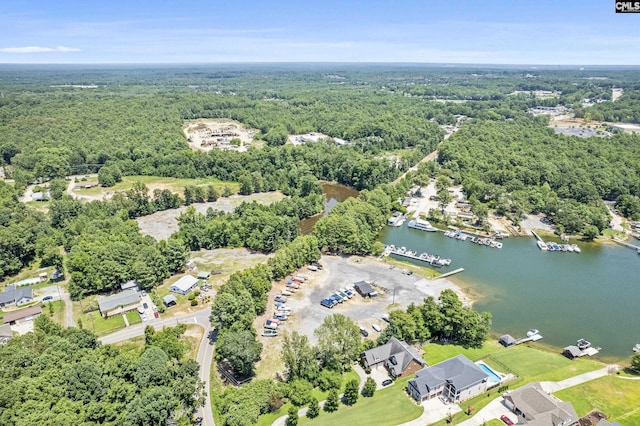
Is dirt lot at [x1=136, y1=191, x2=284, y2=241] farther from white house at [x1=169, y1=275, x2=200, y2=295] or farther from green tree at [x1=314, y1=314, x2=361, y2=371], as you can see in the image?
green tree at [x1=314, y1=314, x2=361, y2=371]

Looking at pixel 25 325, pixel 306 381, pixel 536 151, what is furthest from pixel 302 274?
pixel 536 151

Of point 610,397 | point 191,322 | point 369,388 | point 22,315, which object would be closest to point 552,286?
point 610,397

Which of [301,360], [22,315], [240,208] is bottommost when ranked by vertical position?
[22,315]

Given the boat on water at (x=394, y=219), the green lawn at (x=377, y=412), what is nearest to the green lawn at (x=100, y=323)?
the green lawn at (x=377, y=412)

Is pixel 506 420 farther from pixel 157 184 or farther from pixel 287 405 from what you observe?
pixel 157 184

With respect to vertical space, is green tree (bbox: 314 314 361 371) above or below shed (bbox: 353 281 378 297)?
above

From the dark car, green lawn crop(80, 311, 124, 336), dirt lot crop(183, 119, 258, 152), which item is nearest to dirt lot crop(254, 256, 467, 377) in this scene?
the dark car

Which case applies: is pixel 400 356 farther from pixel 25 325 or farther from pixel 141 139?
pixel 141 139
